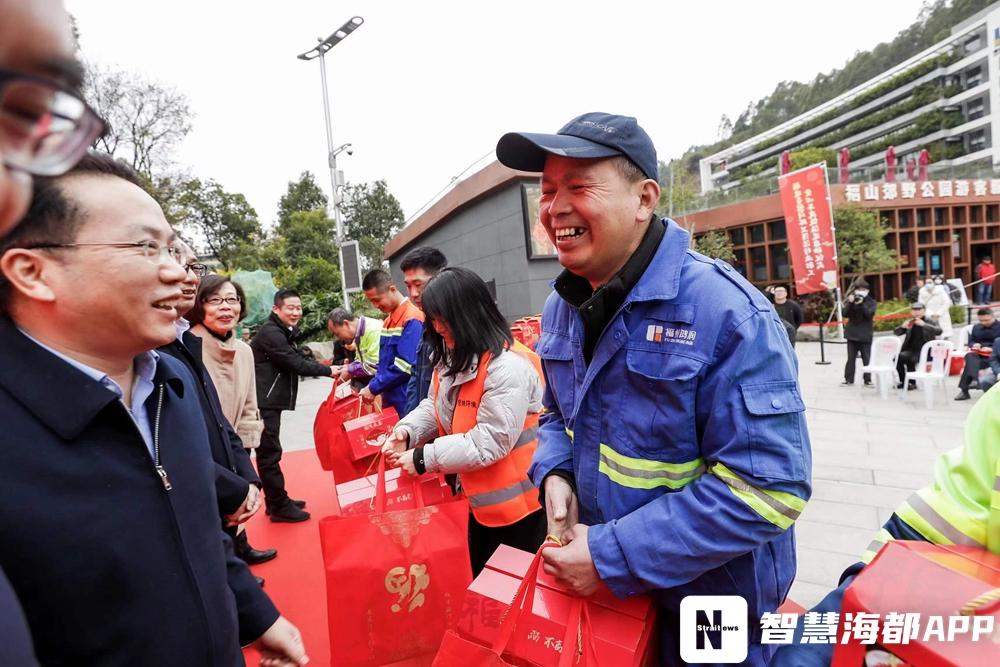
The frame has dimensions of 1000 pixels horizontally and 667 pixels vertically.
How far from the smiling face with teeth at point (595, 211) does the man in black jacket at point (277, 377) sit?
341 cm

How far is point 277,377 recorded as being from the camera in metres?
4.36

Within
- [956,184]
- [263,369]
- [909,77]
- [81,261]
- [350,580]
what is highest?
[909,77]

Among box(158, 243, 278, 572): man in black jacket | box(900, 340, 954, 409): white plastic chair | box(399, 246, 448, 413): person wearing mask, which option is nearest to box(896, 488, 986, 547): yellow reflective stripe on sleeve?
box(158, 243, 278, 572): man in black jacket

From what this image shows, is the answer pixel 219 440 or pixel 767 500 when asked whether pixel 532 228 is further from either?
pixel 767 500

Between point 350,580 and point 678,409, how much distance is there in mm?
1275

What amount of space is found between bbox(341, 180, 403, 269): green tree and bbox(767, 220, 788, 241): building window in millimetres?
26298

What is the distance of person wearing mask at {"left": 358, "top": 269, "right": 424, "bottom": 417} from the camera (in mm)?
3713

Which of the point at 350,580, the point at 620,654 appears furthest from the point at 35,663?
the point at 350,580

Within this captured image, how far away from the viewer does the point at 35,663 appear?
1.98ft

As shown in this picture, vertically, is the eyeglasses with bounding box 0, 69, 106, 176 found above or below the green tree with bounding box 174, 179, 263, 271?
below

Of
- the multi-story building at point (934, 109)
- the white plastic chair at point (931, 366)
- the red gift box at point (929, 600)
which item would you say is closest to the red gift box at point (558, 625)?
the red gift box at point (929, 600)

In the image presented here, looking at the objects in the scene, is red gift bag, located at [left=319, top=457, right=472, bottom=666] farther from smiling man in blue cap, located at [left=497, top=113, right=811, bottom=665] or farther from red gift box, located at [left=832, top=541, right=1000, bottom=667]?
red gift box, located at [left=832, top=541, right=1000, bottom=667]

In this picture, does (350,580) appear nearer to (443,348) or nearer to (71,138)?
(443,348)

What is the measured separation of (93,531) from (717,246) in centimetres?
2324
